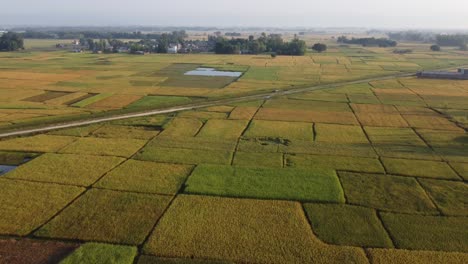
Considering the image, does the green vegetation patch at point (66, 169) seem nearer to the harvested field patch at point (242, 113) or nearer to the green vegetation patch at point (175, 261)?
the green vegetation patch at point (175, 261)

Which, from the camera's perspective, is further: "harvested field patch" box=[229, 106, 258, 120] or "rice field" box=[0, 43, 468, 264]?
"harvested field patch" box=[229, 106, 258, 120]

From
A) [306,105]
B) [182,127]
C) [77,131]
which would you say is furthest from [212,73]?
[77,131]

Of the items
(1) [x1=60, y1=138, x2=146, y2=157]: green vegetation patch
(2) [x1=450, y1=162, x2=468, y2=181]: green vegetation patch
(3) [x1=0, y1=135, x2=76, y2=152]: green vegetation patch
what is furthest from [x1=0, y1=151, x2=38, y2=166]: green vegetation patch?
(2) [x1=450, y1=162, x2=468, y2=181]: green vegetation patch

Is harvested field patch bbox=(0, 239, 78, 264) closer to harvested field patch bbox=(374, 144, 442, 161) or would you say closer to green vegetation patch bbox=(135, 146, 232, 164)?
green vegetation patch bbox=(135, 146, 232, 164)

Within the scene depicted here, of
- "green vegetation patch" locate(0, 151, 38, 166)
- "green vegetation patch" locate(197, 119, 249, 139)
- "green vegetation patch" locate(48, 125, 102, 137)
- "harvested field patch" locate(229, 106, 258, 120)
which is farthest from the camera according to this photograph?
"harvested field patch" locate(229, 106, 258, 120)

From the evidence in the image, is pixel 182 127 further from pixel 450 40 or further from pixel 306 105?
pixel 450 40

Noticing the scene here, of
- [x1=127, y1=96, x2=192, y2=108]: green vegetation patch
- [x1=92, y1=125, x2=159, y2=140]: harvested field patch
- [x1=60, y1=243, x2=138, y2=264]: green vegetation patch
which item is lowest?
[x1=60, y1=243, x2=138, y2=264]: green vegetation patch

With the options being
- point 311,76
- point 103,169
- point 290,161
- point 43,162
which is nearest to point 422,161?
point 290,161
